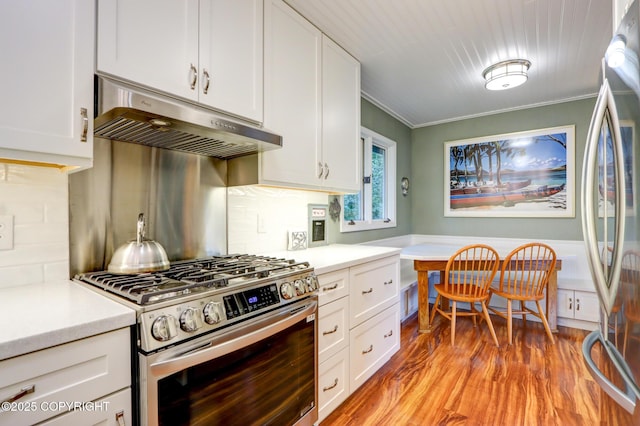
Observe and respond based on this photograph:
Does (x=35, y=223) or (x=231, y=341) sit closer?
(x=231, y=341)

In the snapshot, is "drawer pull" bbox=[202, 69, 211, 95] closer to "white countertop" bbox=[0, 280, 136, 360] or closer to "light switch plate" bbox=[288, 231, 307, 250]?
"white countertop" bbox=[0, 280, 136, 360]

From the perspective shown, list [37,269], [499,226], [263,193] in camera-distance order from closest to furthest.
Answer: [37,269]
[263,193]
[499,226]

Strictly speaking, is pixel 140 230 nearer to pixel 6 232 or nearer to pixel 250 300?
pixel 6 232

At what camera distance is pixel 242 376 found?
120 cm

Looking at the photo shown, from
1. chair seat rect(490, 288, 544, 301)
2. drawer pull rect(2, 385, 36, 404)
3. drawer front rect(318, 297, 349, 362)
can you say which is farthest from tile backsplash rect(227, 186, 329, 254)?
chair seat rect(490, 288, 544, 301)

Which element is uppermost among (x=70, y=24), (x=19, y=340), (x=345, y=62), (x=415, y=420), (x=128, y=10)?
(x=345, y=62)

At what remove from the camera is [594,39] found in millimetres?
2209

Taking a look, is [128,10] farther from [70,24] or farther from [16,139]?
[16,139]

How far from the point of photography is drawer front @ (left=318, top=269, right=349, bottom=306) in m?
→ 1.68

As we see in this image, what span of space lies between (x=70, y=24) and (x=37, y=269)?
2.99 ft

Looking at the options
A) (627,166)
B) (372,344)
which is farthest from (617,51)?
(372,344)

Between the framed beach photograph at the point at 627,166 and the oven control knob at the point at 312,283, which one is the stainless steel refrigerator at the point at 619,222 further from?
the oven control knob at the point at 312,283

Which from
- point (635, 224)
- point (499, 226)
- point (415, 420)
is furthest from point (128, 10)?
point (499, 226)

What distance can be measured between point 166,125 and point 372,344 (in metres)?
1.82
